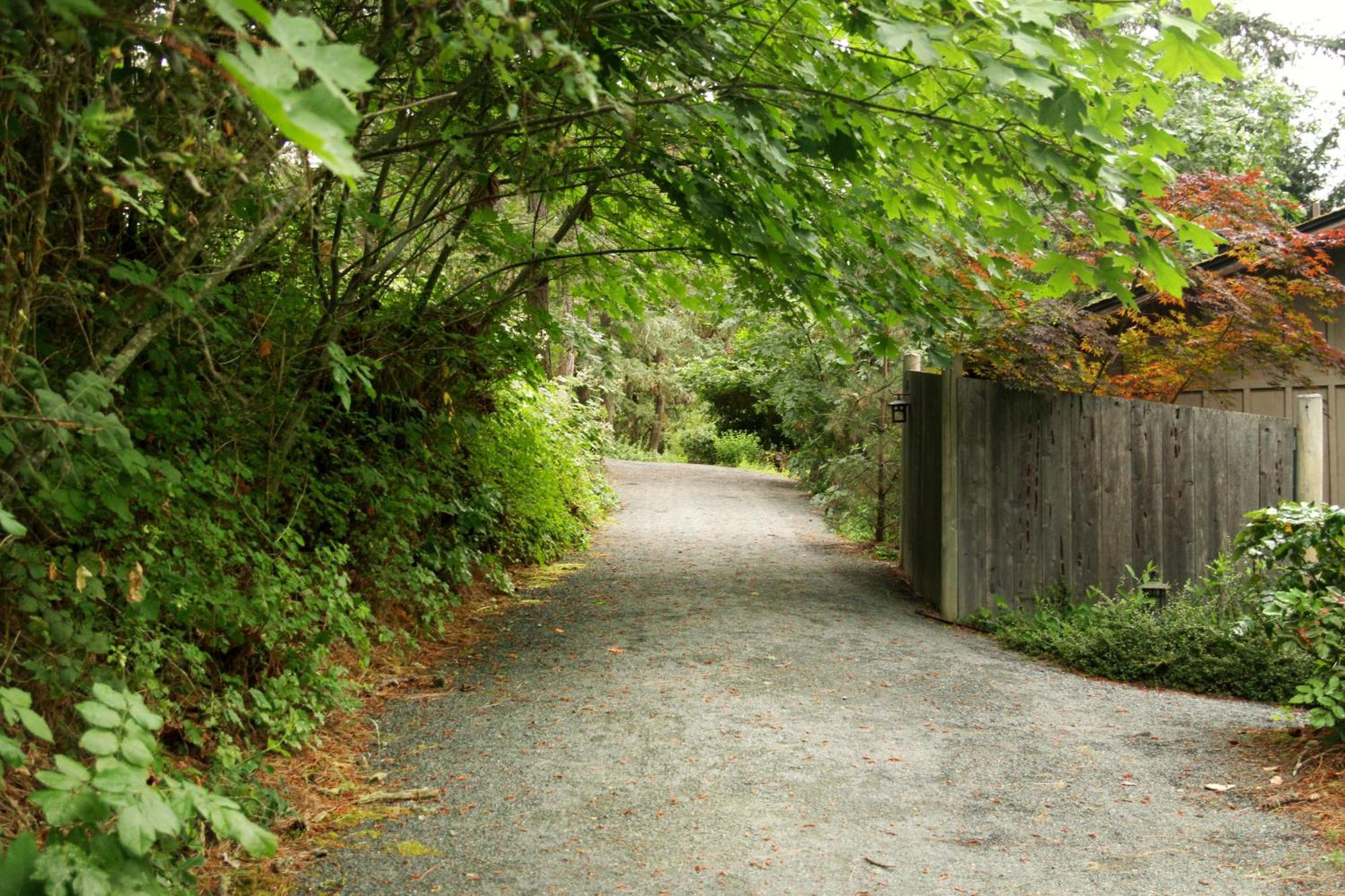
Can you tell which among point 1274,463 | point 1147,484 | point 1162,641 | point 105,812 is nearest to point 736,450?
point 1274,463

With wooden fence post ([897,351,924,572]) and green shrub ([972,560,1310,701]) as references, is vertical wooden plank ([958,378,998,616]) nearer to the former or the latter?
green shrub ([972,560,1310,701])

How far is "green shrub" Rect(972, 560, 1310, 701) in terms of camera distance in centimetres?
631

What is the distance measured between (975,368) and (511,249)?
4559 millimetres

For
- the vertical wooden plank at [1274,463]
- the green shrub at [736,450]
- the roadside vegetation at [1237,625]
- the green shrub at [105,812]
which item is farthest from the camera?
the green shrub at [736,450]

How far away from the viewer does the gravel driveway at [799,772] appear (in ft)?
11.6

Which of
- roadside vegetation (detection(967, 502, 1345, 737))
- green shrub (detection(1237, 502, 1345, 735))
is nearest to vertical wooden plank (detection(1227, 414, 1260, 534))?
roadside vegetation (detection(967, 502, 1345, 737))

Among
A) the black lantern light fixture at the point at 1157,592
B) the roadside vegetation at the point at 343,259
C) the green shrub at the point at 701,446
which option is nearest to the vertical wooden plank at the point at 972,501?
the roadside vegetation at the point at 343,259

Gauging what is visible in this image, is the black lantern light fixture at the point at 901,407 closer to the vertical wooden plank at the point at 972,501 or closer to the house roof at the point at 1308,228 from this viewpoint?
the vertical wooden plank at the point at 972,501

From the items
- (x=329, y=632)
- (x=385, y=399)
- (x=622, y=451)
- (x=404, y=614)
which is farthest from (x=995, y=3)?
(x=622, y=451)

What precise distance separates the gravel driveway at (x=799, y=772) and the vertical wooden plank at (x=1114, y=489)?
1522 millimetres

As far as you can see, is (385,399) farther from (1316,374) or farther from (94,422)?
Answer: (1316,374)

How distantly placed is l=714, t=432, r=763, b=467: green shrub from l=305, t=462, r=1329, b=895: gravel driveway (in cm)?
2477

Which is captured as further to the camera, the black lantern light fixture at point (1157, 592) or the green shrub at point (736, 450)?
the green shrub at point (736, 450)

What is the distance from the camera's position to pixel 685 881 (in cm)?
343
